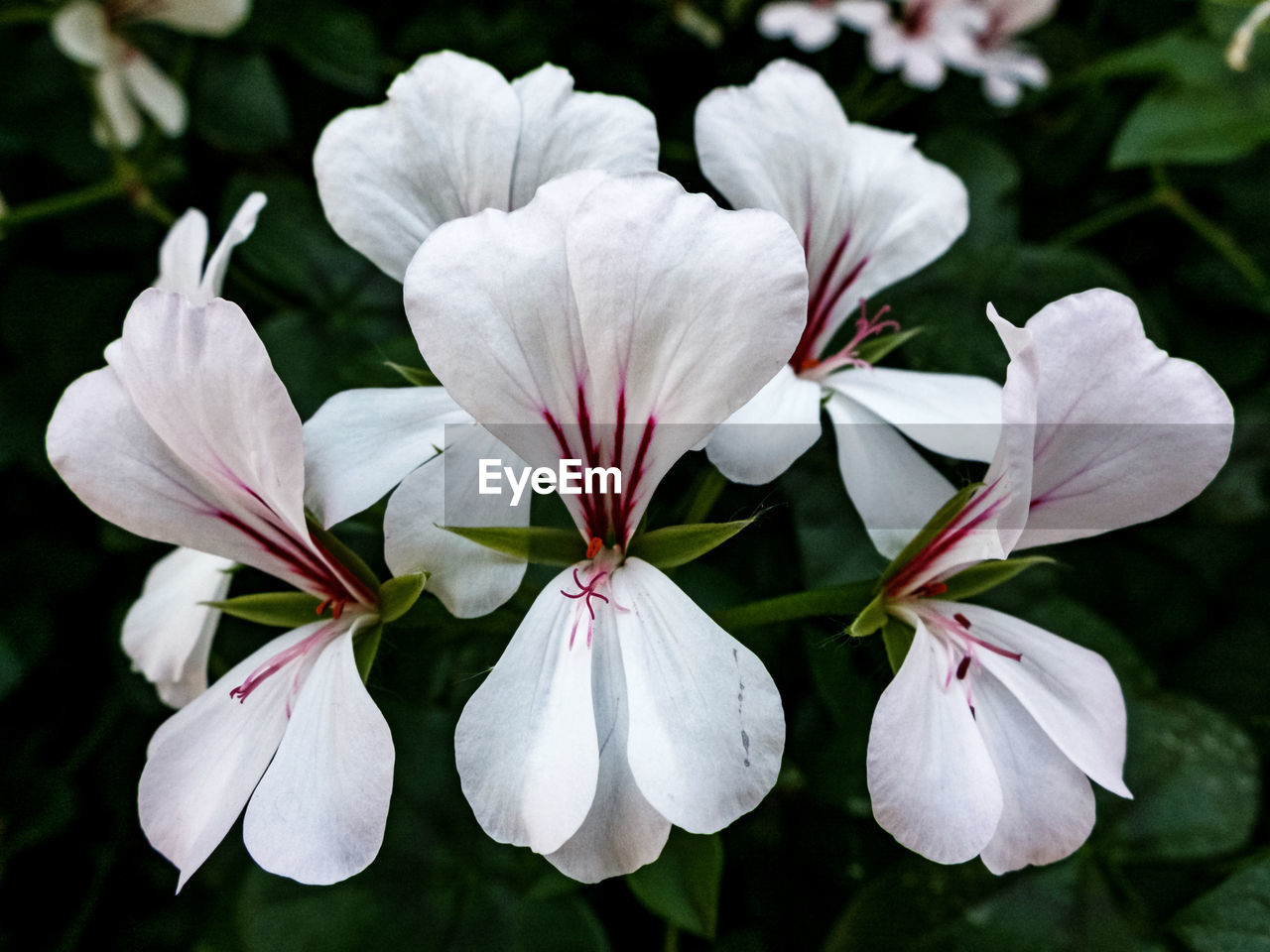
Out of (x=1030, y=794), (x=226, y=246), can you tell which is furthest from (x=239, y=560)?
(x=1030, y=794)

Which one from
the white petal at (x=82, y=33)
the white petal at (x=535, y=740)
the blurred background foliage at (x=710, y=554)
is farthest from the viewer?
the white petal at (x=82, y=33)

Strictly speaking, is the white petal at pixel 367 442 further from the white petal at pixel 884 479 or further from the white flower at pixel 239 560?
the white petal at pixel 884 479

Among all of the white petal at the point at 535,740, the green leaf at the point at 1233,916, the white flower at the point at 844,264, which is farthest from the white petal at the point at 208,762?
the green leaf at the point at 1233,916

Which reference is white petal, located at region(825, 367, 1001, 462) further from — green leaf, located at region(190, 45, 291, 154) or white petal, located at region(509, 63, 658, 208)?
green leaf, located at region(190, 45, 291, 154)

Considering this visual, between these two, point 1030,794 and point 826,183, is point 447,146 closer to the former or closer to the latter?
point 826,183

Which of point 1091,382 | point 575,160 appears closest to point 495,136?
point 575,160

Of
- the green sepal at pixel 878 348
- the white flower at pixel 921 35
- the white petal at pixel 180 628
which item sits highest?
the white flower at pixel 921 35
